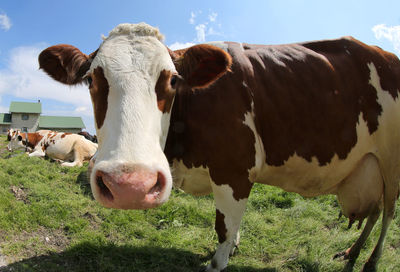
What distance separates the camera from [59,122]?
51.4m

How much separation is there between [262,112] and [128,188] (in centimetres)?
182

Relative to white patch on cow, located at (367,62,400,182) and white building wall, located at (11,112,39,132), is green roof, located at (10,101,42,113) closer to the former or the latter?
white building wall, located at (11,112,39,132)

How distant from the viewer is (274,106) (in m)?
2.94

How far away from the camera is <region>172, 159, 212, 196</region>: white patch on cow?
296 centimetres

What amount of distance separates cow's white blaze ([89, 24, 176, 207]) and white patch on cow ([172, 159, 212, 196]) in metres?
0.79

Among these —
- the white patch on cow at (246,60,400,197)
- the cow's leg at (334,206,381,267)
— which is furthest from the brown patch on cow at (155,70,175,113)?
the cow's leg at (334,206,381,267)

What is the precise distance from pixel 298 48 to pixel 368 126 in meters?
1.18

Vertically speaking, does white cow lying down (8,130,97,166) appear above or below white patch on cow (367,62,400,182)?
below

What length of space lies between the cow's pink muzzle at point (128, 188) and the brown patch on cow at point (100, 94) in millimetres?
580

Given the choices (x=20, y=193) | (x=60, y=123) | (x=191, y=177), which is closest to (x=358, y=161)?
(x=191, y=177)

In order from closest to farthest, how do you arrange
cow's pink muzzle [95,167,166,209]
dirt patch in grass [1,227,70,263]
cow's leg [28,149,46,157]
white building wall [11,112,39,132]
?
cow's pink muzzle [95,167,166,209] < dirt patch in grass [1,227,70,263] < cow's leg [28,149,46,157] < white building wall [11,112,39,132]

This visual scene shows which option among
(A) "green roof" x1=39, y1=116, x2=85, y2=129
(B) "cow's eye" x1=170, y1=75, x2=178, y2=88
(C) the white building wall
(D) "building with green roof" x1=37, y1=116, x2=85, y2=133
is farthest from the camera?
(C) the white building wall

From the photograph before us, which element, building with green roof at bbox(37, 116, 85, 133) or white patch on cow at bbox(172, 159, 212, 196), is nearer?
white patch on cow at bbox(172, 159, 212, 196)

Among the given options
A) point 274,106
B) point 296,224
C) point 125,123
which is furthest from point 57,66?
point 296,224
